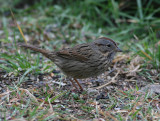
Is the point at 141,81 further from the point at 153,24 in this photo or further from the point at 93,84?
the point at 153,24

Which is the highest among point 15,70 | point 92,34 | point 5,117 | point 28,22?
point 28,22

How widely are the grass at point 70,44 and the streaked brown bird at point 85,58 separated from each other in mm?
329

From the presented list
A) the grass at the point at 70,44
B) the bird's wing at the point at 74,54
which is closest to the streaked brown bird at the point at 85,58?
the bird's wing at the point at 74,54

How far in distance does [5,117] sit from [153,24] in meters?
4.99

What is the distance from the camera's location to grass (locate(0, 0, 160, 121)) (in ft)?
11.9

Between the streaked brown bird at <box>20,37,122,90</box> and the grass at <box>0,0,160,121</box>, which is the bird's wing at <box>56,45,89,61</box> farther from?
the grass at <box>0,0,160,121</box>

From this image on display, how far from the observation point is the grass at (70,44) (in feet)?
11.9

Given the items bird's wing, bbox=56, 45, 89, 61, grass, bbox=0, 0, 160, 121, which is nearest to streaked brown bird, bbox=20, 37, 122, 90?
bird's wing, bbox=56, 45, 89, 61

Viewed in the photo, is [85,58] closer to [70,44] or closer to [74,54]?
[74,54]

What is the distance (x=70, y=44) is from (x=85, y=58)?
2126 mm

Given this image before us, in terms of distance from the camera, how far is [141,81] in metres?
4.94

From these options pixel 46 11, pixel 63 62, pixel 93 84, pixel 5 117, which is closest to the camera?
pixel 5 117

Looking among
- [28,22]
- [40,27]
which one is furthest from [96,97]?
[28,22]

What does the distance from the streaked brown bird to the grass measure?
0.33 meters
